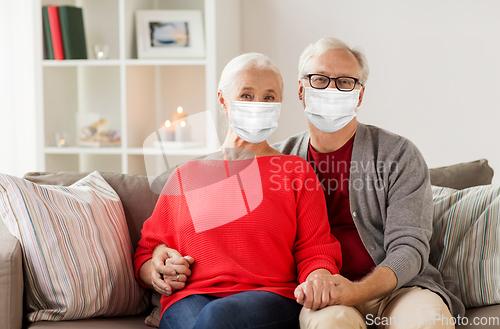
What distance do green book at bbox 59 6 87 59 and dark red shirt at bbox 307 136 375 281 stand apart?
1.49 m

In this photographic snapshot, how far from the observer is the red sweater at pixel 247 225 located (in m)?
1.21

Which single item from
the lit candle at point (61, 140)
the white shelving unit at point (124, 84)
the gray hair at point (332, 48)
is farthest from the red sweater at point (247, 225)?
the lit candle at point (61, 140)

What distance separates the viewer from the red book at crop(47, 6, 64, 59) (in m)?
2.28

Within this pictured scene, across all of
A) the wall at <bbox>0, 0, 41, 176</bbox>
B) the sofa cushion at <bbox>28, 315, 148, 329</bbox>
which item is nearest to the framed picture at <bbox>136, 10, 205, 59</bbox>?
the wall at <bbox>0, 0, 41, 176</bbox>

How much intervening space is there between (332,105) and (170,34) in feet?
4.04

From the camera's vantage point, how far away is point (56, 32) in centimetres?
230

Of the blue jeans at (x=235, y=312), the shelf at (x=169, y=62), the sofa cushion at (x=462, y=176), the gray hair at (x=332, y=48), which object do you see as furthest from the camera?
the shelf at (x=169, y=62)

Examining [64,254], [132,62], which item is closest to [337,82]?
[64,254]

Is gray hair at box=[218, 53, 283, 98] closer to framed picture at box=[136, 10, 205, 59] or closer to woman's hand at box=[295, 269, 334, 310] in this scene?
woman's hand at box=[295, 269, 334, 310]

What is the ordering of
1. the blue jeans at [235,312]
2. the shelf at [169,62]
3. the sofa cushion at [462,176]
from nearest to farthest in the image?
the blue jeans at [235,312] < the sofa cushion at [462,176] < the shelf at [169,62]

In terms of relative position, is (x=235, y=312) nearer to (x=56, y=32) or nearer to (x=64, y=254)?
(x=64, y=254)

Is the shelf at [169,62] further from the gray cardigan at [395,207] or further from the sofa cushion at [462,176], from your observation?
the sofa cushion at [462,176]

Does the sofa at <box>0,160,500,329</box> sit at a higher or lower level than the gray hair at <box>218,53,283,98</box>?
lower

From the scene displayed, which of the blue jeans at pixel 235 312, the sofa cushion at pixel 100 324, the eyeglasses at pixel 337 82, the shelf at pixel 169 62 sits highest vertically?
the shelf at pixel 169 62
